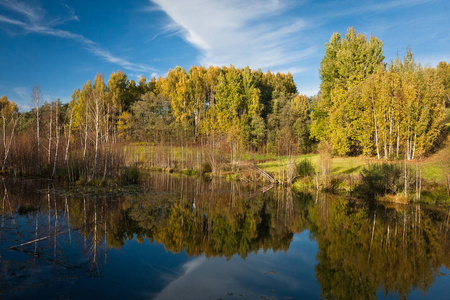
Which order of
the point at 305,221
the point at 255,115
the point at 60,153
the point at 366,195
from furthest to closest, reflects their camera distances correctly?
the point at 255,115
the point at 60,153
the point at 366,195
the point at 305,221

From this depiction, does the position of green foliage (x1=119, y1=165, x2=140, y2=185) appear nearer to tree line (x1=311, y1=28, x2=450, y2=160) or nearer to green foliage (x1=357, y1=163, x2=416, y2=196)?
green foliage (x1=357, y1=163, x2=416, y2=196)

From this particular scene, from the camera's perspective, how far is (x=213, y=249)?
8.59 m

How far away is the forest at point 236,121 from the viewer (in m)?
21.3

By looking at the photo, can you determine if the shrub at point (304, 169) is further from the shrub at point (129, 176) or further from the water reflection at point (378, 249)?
the shrub at point (129, 176)

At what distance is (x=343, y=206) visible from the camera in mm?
14633

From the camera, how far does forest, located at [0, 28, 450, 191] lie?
21.3 m

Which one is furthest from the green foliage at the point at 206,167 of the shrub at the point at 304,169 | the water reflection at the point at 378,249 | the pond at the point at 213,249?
the water reflection at the point at 378,249

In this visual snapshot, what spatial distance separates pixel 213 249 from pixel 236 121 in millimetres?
34556

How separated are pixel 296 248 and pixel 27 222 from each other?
351 inches

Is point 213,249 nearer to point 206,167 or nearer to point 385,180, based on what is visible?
point 385,180

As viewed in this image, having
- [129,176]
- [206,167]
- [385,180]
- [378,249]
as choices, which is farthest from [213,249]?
[206,167]

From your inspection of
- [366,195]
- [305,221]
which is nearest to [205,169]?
[366,195]

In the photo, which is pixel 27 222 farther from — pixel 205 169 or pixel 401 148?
pixel 401 148

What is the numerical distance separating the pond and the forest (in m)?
6.62
